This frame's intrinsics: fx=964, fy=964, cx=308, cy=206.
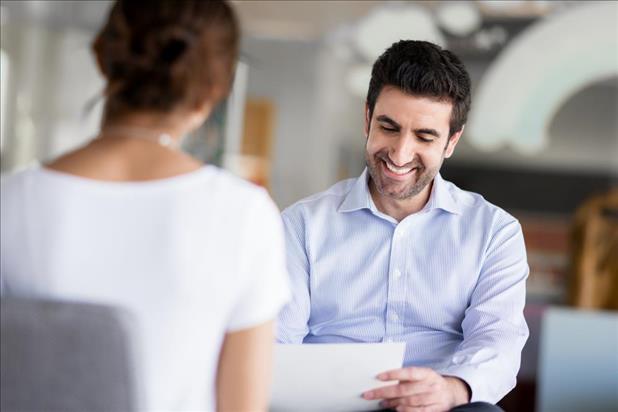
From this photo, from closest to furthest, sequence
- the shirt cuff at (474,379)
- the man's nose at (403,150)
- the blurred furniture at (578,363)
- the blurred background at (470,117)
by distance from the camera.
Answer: the shirt cuff at (474,379) → the man's nose at (403,150) → the blurred furniture at (578,363) → the blurred background at (470,117)

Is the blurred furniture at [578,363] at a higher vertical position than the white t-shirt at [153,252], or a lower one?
lower

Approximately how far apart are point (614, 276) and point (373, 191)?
3.70 meters

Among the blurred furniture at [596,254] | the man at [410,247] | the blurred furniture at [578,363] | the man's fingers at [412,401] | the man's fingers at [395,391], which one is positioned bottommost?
the blurred furniture at [578,363]

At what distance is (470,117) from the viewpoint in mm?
7039

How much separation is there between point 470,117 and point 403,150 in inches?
206

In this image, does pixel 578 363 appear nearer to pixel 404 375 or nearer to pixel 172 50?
pixel 404 375

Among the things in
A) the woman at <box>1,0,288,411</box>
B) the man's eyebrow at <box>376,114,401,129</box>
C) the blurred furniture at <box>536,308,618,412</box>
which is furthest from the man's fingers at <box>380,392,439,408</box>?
the blurred furniture at <box>536,308,618,412</box>

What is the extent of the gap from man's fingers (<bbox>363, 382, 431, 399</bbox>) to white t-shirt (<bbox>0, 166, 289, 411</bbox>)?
0.48 meters

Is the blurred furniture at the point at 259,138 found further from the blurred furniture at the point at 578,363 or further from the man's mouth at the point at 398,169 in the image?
the man's mouth at the point at 398,169

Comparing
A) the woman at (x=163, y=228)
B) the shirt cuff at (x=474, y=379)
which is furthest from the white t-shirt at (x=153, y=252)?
the shirt cuff at (x=474, y=379)

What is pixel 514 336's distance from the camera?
1879 millimetres

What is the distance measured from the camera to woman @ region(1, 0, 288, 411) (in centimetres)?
114

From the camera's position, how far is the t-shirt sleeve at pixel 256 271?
116 centimetres

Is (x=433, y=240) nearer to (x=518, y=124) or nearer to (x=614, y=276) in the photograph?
(x=614, y=276)
